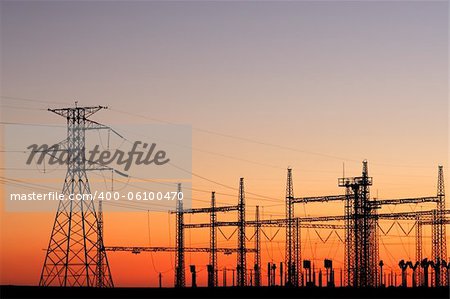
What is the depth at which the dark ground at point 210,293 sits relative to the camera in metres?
57.7

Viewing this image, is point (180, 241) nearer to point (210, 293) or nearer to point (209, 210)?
point (209, 210)

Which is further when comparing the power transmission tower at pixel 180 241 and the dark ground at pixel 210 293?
the power transmission tower at pixel 180 241

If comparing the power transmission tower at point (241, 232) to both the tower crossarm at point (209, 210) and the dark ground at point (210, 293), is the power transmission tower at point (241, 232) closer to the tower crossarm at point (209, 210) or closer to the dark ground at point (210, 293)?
the tower crossarm at point (209, 210)

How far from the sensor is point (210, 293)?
64.2 metres

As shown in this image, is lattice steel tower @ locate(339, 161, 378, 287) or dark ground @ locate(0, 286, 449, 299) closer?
dark ground @ locate(0, 286, 449, 299)

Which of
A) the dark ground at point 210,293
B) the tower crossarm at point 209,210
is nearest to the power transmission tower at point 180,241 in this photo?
the tower crossarm at point 209,210

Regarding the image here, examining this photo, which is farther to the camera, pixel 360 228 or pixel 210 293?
pixel 360 228

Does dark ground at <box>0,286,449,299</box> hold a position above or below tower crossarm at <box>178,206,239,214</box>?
below

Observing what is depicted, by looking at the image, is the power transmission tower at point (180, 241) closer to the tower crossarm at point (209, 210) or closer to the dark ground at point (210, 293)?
the tower crossarm at point (209, 210)

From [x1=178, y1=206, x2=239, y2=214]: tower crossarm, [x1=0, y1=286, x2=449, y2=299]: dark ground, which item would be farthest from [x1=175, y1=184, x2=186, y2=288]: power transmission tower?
[x1=0, y1=286, x2=449, y2=299]: dark ground

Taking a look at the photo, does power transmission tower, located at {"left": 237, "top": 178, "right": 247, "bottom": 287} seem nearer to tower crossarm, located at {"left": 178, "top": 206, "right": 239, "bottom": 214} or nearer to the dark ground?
tower crossarm, located at {"left": 178, "top": 206, "right": 239, "bottom": 214}

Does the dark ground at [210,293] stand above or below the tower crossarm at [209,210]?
below

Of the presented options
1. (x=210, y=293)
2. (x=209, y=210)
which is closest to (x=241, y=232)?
(x=209, y=210)

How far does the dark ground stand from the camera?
Result: 57688 millimetres
